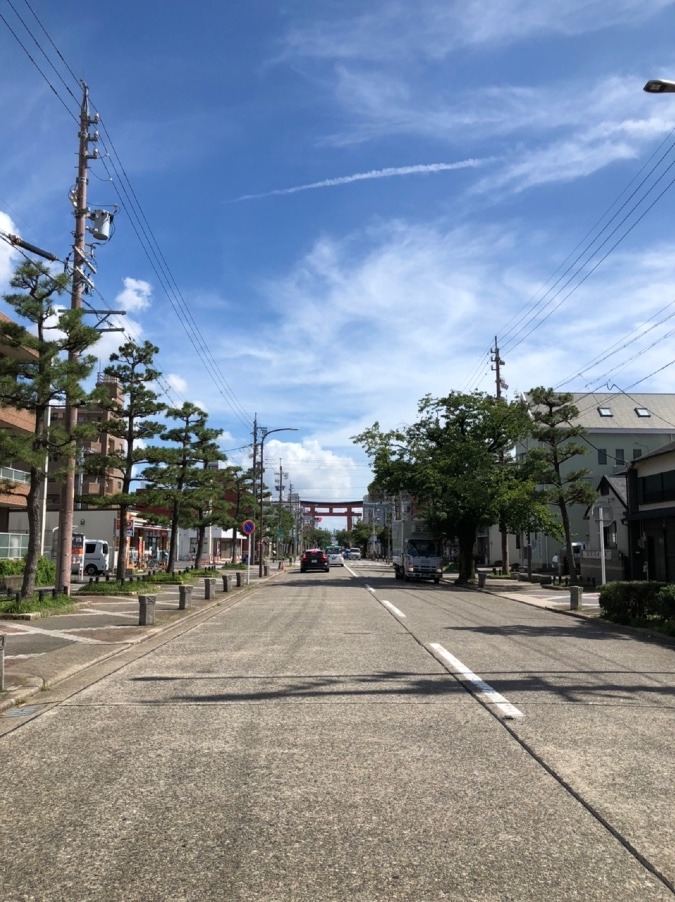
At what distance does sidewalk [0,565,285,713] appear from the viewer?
32.8 feet

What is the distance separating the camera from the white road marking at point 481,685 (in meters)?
7.91

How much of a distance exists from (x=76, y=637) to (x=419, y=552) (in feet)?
92.8

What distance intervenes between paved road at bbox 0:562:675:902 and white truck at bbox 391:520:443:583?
→ 2951 centimetres

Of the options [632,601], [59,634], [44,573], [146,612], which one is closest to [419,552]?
[44,573]

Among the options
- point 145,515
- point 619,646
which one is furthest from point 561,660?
point 145,515

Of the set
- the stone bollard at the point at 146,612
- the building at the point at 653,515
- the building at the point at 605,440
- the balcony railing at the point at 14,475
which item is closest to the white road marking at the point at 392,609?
the stone bollard at the point at 146,612

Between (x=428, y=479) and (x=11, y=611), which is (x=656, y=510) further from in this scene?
(x=11, y=611)

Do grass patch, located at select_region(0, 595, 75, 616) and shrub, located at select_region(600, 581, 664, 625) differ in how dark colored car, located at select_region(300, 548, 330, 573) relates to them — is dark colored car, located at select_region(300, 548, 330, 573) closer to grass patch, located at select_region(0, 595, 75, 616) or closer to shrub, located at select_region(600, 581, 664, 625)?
grass patch, located at select_region(0, 595, 75, 616)

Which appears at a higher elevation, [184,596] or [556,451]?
[556,451]

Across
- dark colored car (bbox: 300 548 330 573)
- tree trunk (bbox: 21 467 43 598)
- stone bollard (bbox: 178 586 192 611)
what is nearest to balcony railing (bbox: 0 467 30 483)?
tree trunk (bbox: 21 467 43 598)

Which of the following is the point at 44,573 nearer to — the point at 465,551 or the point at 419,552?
the point at 419,552

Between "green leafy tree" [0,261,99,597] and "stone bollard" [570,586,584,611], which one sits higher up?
"green leafy tree" [0,261,99,597]

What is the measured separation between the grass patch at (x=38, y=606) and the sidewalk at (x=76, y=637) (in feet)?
0.96

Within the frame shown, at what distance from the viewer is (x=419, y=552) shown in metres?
41.2
